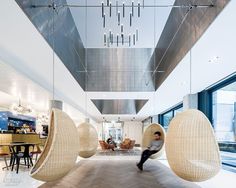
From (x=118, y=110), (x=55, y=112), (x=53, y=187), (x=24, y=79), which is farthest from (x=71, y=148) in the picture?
(x=118, y=110)

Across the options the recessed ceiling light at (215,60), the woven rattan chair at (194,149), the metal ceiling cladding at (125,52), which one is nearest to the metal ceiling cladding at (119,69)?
the metal ceiling cladding at (125,52)

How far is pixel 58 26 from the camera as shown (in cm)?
662

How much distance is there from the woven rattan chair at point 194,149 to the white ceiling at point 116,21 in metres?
3.52

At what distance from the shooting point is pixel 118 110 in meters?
19.6

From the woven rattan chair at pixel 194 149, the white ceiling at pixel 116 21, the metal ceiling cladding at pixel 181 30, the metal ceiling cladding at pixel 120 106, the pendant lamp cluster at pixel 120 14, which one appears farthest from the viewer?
the metal ceiling cladding at pixel 120 106

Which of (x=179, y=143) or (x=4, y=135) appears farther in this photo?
(x=4, y=135)

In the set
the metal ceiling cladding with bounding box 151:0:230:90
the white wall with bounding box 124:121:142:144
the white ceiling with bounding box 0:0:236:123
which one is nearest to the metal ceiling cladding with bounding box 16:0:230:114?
the metal ceiling cladding with bounding box 151:0:230:90

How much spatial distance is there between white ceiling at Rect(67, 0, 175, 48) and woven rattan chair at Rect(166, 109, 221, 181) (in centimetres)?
352

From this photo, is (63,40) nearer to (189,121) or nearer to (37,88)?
(37,88)

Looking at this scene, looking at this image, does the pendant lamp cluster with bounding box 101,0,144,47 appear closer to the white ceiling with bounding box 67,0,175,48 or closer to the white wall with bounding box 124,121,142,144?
the white ceiling with bounding box 67,0,175,48

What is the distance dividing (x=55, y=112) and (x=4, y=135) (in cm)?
919

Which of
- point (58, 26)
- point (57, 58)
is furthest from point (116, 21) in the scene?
point (57, 58)

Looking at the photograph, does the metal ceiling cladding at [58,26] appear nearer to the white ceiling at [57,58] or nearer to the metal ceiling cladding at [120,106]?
the white ceiling at [57,58]

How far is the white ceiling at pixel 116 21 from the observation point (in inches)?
300
